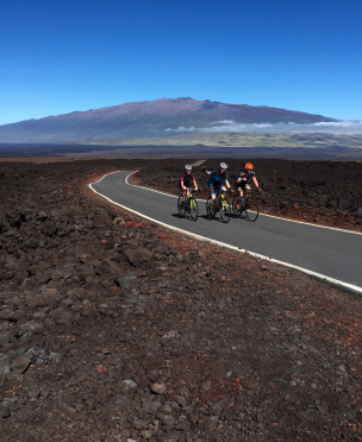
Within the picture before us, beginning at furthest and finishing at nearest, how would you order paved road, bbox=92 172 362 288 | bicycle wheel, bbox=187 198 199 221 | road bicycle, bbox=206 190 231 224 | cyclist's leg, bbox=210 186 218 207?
bicycle wheel, bbox=187 198 199 221
cyclist's leg, bbox=210 186 218 207
road bicycle, bbox=206 190 231 224
paved road, bbox=92 172 362 288

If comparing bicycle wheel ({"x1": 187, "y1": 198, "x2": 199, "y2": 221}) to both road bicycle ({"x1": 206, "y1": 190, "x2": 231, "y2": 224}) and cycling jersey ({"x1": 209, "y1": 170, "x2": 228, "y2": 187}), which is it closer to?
road bicycle ({"x1": 206, "y1": 190, "x2": 231, "y2": 224})

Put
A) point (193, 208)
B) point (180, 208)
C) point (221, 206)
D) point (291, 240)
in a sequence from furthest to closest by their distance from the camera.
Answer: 1. point (180, 208)
2. point (193, 208)
3. point (221, 206)
4. point (291, 240)

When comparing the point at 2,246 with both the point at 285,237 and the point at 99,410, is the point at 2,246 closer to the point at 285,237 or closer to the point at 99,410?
the point at 99,410

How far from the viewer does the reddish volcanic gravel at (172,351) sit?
335cm

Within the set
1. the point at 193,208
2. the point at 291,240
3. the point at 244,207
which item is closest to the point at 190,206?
the point at 193,208

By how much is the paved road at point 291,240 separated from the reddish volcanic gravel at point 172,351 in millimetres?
1146

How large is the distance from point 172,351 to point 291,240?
680 cm

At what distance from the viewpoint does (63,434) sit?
3.23 meters

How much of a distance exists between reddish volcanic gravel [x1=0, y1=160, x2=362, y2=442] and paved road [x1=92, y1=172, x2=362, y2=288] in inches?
45.1

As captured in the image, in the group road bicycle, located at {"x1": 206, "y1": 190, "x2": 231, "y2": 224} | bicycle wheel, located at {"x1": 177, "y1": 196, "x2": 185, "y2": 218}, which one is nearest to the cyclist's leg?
road bicycle, located at {"x1": 206, "y1": 190, "x2": 231, "y2": 224}

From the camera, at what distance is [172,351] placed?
4.33 metres

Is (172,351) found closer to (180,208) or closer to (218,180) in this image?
(218,180)

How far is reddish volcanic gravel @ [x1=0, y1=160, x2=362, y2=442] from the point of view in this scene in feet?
11.0

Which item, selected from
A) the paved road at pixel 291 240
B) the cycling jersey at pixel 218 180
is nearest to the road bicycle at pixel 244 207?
the paved road at pixel 291 240
